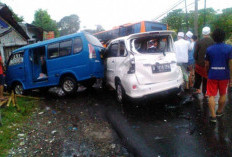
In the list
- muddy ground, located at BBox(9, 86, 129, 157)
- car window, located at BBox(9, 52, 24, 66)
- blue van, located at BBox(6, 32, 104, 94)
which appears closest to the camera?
muddy ground, located at BBox(9, 86, 129, 157)

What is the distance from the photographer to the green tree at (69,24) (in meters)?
70.6

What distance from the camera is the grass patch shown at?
386cm

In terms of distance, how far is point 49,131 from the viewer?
14.5ft

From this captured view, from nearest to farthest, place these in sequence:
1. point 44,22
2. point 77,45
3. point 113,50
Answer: point 113,50 → point 77,45 → point 44,22

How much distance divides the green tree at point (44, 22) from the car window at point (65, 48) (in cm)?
4783

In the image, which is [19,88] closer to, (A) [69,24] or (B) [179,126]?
(B) [179,126]

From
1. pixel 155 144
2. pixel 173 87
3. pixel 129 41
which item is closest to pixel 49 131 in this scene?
pixel 155 144

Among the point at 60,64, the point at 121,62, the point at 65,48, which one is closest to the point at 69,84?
the point at 60,64

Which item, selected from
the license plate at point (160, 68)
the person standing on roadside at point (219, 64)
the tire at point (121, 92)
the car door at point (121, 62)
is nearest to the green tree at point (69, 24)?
the car door at point (121, 62)

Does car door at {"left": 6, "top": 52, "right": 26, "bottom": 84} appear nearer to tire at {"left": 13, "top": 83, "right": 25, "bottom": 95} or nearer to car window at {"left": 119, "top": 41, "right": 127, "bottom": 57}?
tire at {"left": 13, "top": 83, "right": 25, "bottom": 95}

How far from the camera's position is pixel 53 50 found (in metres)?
7.03

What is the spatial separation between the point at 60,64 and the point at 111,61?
6.32ft

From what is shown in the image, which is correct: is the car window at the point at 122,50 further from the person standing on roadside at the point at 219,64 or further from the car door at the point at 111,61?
the person standing on roadside at the point at 219,64

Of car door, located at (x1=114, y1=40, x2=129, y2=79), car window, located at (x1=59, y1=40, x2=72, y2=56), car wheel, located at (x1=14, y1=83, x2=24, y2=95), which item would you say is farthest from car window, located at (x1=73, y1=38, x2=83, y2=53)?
car wheel, located at (x1=14, y1=83, x2=24, y2=95)
